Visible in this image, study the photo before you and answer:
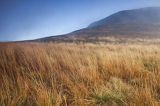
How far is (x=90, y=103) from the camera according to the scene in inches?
131

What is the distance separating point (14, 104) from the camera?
10.2 ft

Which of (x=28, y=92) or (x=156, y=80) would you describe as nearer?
(x=28, y=92)

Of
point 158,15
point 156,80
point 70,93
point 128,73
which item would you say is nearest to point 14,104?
point 70,93

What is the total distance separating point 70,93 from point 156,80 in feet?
4.60

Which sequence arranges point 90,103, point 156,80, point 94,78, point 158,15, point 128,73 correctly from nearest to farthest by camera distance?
point 90,103, point 156,80, point 94,78, point 128,73, point 158,15

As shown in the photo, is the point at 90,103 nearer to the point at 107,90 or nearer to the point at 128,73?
the point at 107,90

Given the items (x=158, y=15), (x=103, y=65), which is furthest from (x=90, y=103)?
(x=158, y=15)

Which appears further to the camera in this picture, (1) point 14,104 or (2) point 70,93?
(2) point 70,93

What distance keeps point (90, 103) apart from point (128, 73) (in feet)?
6.12

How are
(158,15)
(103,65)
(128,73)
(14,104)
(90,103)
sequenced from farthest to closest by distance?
1. (158,15)
2. (103,65)
3. (128,73)
4. (90,103)
5. (14,104)

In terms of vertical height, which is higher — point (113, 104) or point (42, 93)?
point (42, 93)

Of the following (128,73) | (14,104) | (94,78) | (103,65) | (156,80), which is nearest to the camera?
(14,104)

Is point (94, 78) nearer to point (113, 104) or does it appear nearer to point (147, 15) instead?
point (113, 104)

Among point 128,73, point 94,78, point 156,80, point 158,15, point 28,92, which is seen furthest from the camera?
point 158,15
